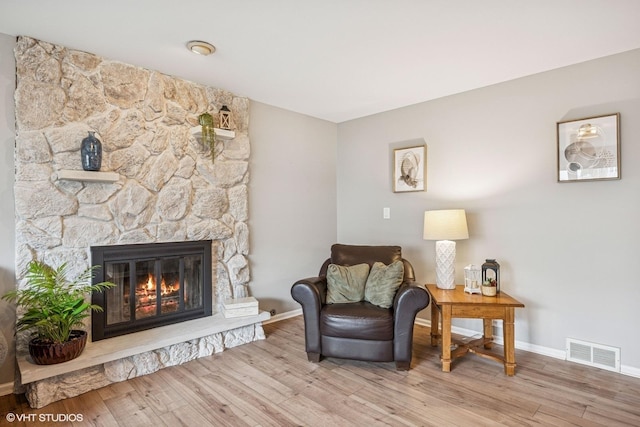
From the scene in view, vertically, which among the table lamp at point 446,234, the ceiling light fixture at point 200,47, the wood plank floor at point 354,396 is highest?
the ceiling light fixture at point 200,47

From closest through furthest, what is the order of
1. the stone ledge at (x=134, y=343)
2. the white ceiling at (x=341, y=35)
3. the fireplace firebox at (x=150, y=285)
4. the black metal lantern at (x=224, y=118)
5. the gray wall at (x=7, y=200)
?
the white ceiling at (x=341, y=35) < the stone ledge at (x=134, y=343) < the gray wall at (x=7, y=200) < the fireplace firebox at (x=150, y=285) < the black metal lantern at (x=224, y=118)

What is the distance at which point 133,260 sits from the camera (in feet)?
9.16

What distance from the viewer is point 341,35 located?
2.28 metres

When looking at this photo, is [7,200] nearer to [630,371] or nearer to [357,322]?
[357,322]

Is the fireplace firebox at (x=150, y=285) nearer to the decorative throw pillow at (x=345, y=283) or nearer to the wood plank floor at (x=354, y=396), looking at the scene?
the wood plank floor at (x=354, y=396)

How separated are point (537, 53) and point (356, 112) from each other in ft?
6.22

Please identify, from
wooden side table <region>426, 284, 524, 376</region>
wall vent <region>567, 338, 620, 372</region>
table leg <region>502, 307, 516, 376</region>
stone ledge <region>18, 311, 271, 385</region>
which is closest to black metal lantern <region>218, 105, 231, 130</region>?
stone ledge <region>18, 311, 271, 385</region>

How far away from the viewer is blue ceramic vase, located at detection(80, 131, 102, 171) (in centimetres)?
245

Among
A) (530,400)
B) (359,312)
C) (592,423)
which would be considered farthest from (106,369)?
(592,423)

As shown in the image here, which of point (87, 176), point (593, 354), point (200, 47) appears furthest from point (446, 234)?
point (87, 176)

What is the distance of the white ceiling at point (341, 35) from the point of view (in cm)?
197

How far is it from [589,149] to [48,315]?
3.97m

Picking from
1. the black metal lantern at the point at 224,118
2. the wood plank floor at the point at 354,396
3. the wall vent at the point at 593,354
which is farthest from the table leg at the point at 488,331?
the black metal lantern at the point at 224,118

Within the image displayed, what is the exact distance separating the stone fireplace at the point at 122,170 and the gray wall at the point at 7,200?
0.15 ft
